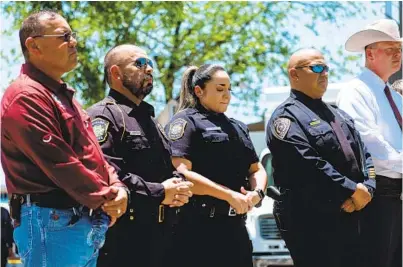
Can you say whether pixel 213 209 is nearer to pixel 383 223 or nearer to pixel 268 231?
pixel 383 223

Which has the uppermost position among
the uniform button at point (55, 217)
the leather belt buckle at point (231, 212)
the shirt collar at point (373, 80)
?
the shirt collar at point (373, 80)

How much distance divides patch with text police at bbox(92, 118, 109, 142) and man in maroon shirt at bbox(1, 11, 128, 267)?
58 cm

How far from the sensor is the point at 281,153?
562 centimetres

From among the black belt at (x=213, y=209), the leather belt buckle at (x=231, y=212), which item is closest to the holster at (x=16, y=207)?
the black belt at (x=213, y=209)

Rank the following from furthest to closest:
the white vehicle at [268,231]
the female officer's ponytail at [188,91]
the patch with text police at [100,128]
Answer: the white vehicle at [268,231] < the female officer's ponytail at [188,91] < the patch with text police at [100,128]

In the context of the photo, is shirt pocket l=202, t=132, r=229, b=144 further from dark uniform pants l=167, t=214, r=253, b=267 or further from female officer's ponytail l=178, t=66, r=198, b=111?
dark uniform pants l=167, t=214, r=253, b=267

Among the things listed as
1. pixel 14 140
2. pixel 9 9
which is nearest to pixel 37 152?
pixel 14 140

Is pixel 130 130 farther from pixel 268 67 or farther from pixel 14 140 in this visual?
pixel 268 67

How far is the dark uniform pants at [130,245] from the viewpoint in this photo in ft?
15.3

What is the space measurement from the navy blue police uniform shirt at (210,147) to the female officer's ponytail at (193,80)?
0.21 metres

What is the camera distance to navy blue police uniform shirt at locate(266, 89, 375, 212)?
5.41 m

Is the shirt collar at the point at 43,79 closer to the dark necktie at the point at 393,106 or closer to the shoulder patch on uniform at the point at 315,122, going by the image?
the shoulder patch on uniform at the point at 315,122

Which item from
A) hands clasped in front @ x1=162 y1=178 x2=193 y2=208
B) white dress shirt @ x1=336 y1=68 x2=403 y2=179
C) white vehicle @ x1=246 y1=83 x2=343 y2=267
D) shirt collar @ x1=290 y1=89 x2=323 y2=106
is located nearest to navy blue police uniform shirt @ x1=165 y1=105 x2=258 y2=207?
shirt collar @ x1=290 y1=89 x2=323 y2=106

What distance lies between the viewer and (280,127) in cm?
563
